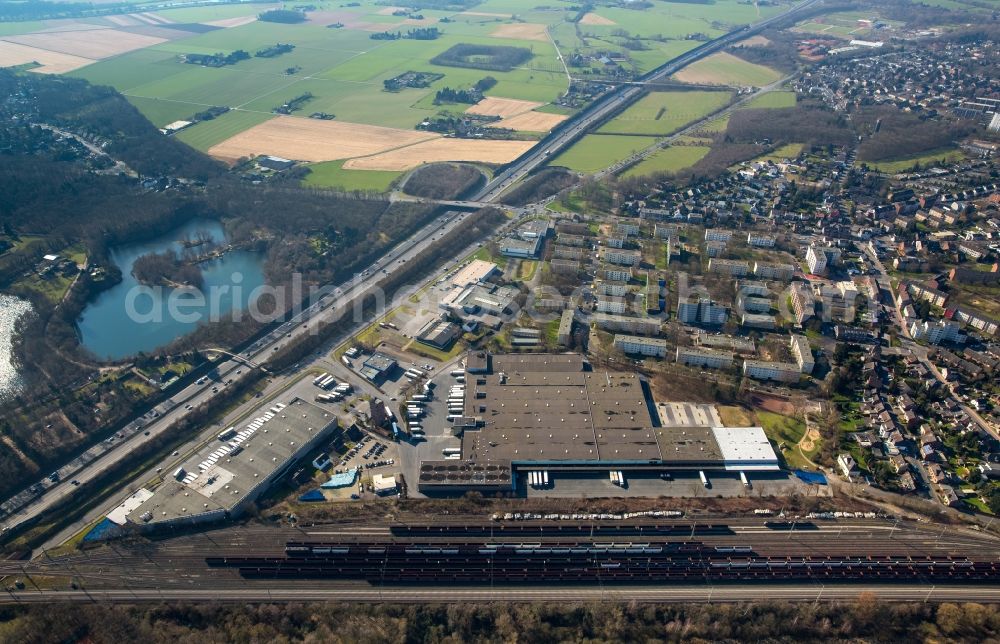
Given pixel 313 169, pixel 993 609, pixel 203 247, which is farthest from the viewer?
pixel 313 169

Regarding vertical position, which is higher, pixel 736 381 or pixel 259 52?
pixel 259 52

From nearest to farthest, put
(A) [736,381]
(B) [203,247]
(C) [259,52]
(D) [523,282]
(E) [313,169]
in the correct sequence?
(A) [736,381] → (D) [523,282] → (B) [203,247] → (E) [313,169] → (C) [259,52]

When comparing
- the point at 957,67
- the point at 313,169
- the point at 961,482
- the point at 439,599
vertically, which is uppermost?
the point at 957,67

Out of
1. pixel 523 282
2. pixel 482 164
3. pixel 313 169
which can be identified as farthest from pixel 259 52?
pixel 523 282

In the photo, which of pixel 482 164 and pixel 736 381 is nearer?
pixel 736 381

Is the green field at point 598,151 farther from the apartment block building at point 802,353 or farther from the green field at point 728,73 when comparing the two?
the apartment block building at point 802,353

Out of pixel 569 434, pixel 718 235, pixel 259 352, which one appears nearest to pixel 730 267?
pixel 718 235

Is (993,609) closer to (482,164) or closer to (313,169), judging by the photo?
(482,164)
